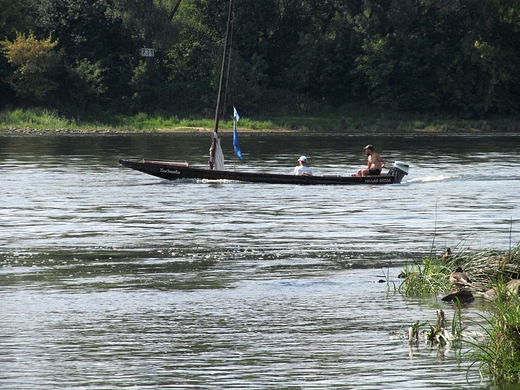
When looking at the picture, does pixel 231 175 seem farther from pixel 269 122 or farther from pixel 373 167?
pixel 269 122

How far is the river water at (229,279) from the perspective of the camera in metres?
13.3

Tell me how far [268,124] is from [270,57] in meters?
8.76

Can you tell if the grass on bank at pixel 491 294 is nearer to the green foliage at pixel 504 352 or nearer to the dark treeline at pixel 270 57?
the green foliage at pixel 504 352

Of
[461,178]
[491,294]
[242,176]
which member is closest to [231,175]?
[242,176]

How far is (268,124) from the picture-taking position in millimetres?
77562

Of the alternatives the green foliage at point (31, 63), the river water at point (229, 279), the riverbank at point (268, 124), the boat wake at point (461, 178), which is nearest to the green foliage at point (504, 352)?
the river water at point (229, 279)

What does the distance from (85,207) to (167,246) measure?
9046 millimetres

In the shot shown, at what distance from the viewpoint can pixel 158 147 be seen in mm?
59812

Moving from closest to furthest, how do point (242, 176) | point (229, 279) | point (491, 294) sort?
point (491, 294)
point (229, 279)
point (242, 176)

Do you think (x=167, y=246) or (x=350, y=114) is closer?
(x=167, y=246)

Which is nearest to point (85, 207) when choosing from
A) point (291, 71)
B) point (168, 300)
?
point (168, 300)

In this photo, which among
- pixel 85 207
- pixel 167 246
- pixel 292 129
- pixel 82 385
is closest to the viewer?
pixel 82 385

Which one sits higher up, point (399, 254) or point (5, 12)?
point (5, 12)

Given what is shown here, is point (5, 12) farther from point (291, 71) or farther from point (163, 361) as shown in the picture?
point (163, 361)
